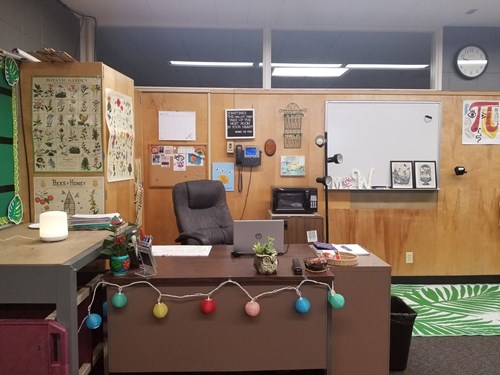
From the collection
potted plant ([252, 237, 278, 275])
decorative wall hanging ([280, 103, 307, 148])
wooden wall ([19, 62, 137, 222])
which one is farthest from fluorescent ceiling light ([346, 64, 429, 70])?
potted plant ([252, 237, 278, 275])

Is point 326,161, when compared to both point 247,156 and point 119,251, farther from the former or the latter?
point 119,251

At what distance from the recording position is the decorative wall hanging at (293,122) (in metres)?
4.06

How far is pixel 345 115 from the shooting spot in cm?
405

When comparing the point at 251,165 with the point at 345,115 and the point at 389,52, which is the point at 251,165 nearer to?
the point at 345,115

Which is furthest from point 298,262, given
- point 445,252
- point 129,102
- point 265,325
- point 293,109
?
point 445,252

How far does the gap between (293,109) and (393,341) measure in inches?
98.2

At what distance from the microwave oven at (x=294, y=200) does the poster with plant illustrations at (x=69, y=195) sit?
172 cm

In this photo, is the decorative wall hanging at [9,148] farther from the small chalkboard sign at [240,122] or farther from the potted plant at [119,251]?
the small chalkboard sign at [240,122]

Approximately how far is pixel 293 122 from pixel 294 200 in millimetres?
850

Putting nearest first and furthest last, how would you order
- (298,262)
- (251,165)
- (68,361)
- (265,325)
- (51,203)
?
(68,361) → (265,325) → (298,262) → (51,203) → (251,165)

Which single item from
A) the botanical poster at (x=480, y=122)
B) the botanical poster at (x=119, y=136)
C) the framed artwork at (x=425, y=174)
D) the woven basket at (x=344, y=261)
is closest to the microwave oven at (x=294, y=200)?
the framed artwork at (x=425, y=174)

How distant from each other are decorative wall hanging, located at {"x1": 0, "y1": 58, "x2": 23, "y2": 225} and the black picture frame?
3.41 m

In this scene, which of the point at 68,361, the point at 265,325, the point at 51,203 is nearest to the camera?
the point at 68,361

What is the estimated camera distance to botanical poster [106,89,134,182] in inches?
108
